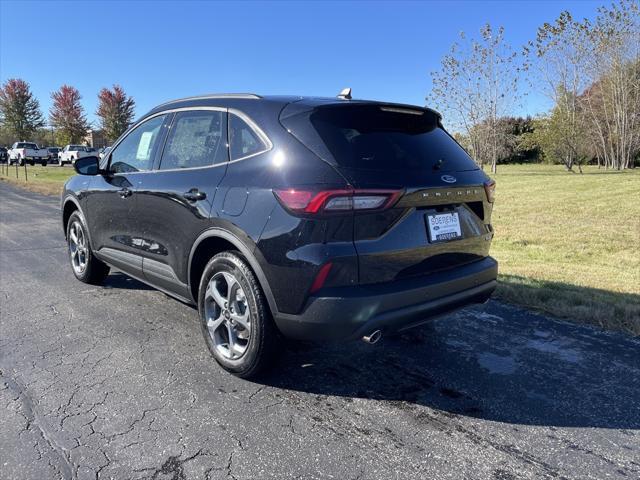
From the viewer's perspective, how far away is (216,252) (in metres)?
3.35

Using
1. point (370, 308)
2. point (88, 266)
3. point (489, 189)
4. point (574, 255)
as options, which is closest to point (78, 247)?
point (88, 266)

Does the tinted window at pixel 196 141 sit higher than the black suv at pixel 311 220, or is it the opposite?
the tinted window at pixel 196 141

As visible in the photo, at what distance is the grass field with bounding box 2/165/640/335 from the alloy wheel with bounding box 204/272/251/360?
2.93 metres

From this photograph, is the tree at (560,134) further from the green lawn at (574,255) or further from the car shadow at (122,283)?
the car shadow at (122,283)

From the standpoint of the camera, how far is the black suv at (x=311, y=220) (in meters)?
2.64

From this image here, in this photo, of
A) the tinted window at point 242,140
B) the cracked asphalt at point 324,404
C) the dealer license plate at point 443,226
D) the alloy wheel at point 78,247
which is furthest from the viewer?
the alloy wheel at point 78,247

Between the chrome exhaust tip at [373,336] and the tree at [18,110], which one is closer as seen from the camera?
the chrome exhaust tip at [373,336]

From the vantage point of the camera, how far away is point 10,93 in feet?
180

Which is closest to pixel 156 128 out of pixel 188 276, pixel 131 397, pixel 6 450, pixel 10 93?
pixel 188 276

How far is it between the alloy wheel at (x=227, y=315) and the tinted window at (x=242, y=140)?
2.61 ft

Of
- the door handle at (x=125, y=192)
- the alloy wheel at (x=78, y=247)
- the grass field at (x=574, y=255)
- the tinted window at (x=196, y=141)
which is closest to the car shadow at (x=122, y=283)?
the alloy wheel at (x=78, y=247)

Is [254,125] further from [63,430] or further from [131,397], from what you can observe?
[63,430]

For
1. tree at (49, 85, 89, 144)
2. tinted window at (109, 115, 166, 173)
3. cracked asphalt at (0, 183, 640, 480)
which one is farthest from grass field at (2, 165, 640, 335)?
tree at (49, 85, 89, 144)

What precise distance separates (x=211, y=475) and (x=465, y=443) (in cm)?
127
